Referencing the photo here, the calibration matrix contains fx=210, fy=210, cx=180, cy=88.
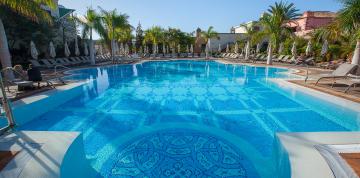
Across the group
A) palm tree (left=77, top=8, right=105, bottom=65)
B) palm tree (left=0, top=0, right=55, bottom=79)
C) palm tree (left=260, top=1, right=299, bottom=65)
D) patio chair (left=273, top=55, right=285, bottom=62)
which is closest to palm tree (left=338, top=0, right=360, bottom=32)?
palm tree (left=260, top=1, right=299, bottom=65)

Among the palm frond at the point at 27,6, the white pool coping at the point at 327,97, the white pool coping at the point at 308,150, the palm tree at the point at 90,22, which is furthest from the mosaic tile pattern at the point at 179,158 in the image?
the palm tree at the point at 90,22

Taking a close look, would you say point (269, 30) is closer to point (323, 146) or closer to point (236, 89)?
point (236, 89)

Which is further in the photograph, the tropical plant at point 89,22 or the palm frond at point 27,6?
the tropical plant at point 89,22

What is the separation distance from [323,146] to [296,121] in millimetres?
3240

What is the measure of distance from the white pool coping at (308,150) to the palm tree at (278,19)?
17.2 metres

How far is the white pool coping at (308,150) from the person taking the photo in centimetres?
227

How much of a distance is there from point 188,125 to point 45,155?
3378 mm

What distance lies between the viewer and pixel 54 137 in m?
3.00

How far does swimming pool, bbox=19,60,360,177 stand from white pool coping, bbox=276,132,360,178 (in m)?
0.80

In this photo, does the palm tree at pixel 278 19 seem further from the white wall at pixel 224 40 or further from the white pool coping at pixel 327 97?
the white wall at pixel 224 40

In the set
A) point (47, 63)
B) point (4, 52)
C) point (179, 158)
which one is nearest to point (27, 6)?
point (4, 52)

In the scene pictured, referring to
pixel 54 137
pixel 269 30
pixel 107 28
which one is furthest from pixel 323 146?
pixel 107 28

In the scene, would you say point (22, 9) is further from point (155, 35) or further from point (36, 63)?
point (155, 35)

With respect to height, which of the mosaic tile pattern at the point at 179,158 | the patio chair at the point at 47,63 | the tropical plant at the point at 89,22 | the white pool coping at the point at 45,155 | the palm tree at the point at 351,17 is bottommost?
the mosaic tile pattern at the point at 179,158
